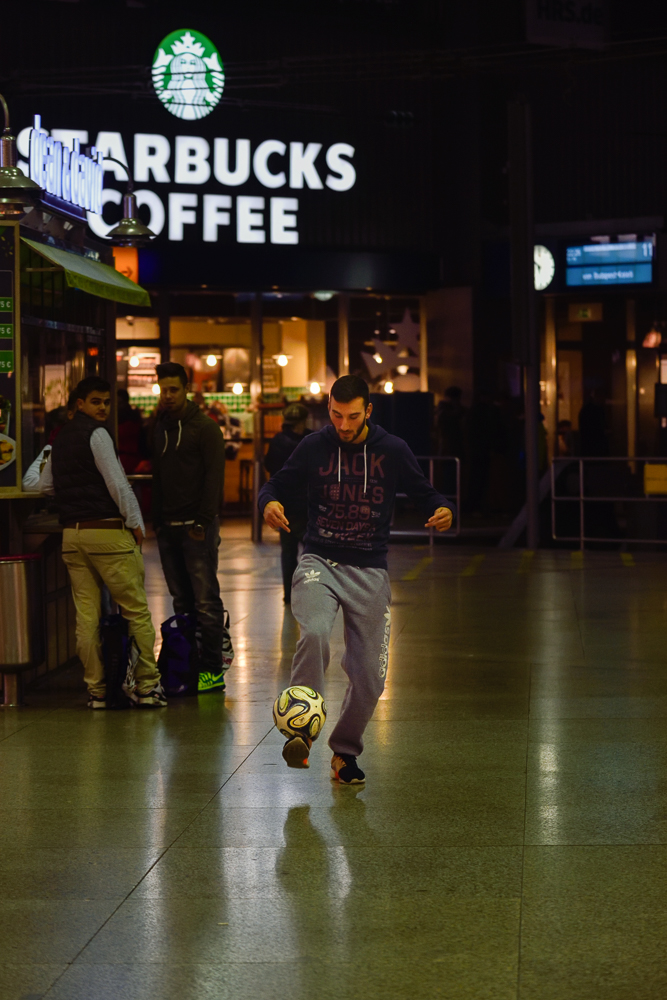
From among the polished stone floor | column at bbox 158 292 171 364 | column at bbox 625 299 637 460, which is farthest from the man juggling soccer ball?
column at bbox 625 299 637 460

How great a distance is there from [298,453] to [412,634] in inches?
208

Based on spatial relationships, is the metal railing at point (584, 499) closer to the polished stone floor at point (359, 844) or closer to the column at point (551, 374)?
the column at point (551, 374)

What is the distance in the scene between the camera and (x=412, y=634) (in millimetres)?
12203

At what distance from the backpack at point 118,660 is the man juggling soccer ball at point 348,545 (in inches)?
94.0

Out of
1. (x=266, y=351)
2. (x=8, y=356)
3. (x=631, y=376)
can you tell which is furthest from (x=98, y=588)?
(x=631, y=376)

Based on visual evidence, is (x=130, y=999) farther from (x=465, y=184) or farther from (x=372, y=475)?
(x=465, y=184)

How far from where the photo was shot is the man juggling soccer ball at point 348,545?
6.97m

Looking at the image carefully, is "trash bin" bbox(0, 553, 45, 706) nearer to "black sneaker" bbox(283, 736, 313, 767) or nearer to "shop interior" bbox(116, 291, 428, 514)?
"black sneaker" bbox(283, 736, 313, 767)

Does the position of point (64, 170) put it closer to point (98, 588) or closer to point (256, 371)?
point (98, 588)

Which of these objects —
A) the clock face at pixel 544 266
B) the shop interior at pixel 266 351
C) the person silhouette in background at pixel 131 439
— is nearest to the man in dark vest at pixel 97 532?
the person silhouette in background at pixel 131 439

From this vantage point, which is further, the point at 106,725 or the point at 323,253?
the point at 323,253

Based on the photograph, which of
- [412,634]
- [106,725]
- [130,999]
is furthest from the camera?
[412,634]

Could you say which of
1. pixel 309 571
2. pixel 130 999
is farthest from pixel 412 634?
pixel 130 999

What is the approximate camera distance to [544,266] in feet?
87.9
